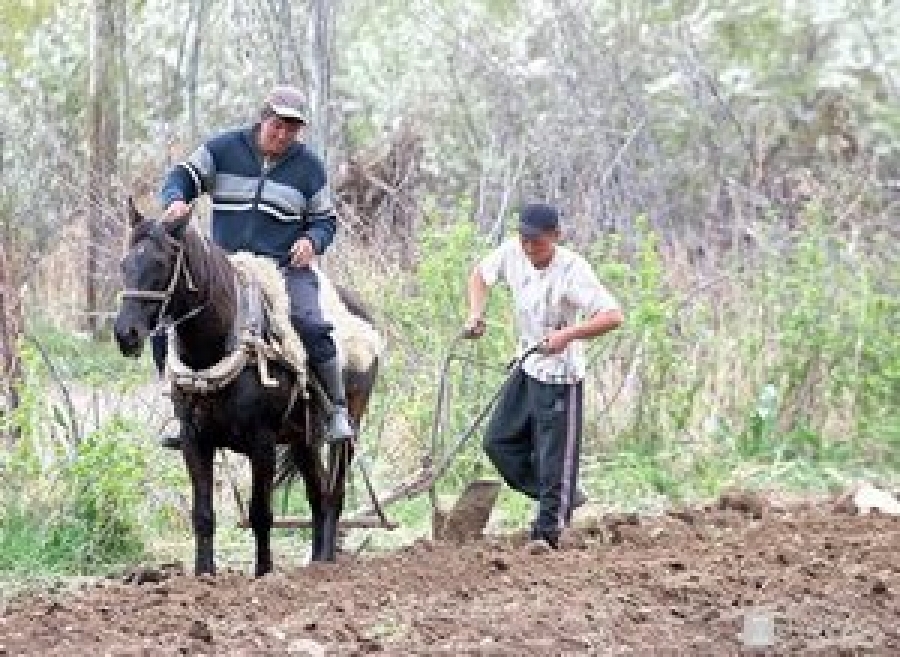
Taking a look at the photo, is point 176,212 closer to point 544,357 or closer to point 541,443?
point 544,357

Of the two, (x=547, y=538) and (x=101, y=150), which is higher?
(x=101, y=150)

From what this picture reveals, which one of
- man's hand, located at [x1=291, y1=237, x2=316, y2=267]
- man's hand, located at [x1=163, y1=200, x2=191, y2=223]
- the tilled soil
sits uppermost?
man's hand, located at [x1=163, y1=200, x2=191, y2=223]

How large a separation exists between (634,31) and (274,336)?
38.9ft

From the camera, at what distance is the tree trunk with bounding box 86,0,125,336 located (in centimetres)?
1535

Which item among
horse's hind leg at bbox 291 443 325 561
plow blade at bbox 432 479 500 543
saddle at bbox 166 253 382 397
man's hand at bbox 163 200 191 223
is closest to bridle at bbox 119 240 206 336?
man's hand at bbox 163 200 191 223

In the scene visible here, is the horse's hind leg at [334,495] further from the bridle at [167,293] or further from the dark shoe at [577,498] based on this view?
the bridle at [167,293]

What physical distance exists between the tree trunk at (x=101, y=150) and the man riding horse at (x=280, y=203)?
322cm

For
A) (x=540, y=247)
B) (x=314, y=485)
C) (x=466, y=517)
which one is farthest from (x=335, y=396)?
(x=540, y=247)

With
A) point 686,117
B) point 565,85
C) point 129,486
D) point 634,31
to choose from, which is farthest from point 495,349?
point 686,117

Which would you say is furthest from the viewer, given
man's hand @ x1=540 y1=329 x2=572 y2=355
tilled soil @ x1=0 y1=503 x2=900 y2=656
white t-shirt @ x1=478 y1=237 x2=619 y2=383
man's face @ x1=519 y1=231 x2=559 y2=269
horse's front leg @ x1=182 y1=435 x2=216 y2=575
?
white t-shirt @ x1=478 y1=237 x2=619 y2=383

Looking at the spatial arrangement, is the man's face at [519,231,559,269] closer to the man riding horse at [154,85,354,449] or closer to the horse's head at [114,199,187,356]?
the man riding horse at [154,85,354,449]

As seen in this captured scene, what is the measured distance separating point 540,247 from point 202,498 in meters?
2.13

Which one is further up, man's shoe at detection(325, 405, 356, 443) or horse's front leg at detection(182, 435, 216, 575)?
man's shoe at detection(325, 405, 356, 443)

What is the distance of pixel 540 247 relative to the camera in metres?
11.3
